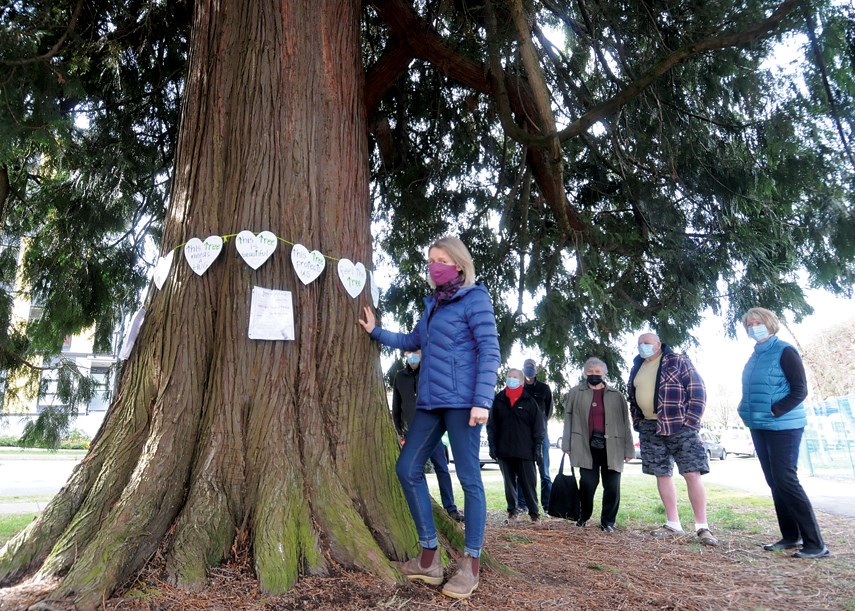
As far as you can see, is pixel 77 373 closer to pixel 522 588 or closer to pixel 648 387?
pixel 522 588

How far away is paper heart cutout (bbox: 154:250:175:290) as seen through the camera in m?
3.34

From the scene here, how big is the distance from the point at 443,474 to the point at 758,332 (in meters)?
2.56

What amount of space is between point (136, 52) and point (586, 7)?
3.82m

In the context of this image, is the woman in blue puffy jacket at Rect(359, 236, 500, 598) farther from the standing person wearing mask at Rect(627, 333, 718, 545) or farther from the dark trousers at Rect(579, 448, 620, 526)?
the dark trousers at Rect(579, 448, 620, 526)

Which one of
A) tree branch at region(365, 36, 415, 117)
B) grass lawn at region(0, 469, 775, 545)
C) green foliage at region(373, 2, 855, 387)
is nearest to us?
green foliage at region(373, 2, 855, 387)

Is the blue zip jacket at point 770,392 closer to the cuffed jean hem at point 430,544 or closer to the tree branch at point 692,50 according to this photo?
the tree branch at point 692,50

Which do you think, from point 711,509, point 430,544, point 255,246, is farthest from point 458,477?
point 711,509

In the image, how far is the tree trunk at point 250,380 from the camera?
2697 mm

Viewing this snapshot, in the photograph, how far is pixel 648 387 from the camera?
507 centimetres

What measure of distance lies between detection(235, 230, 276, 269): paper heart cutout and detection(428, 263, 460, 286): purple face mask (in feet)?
2.76

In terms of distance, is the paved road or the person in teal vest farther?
the paved road

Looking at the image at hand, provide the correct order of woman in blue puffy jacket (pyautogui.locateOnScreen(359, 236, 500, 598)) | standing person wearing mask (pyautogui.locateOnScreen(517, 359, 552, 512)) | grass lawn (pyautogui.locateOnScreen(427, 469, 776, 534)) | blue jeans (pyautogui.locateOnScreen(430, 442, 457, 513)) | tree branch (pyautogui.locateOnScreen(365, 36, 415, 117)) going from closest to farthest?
woman in blue puffy jacket (pyautogui.locateOnScreen(359, 236, 500, 598)) → blue jeans (pyautogui.locateOnScreen(430, 442, 457, 513)) → tree branch (pyautogui.locateOnScreen(365, 36, 415, 117)) → grass lawn (pyautogui.locateOnScreen(427, 469, 776, 534)) → standing person wearing mask (pyautogui.locateOnScreen(517, 359, 552, 512))

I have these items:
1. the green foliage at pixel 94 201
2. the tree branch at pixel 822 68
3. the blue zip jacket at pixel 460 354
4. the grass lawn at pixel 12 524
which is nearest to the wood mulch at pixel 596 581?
the blue zip jacket at pixel 460 354

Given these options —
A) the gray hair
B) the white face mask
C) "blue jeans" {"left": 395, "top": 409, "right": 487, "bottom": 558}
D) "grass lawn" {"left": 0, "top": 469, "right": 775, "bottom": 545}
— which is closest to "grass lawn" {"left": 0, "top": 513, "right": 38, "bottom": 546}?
"grass lawn" {"left": 0, "top": 469, "right": 775, "bottom": 545}
